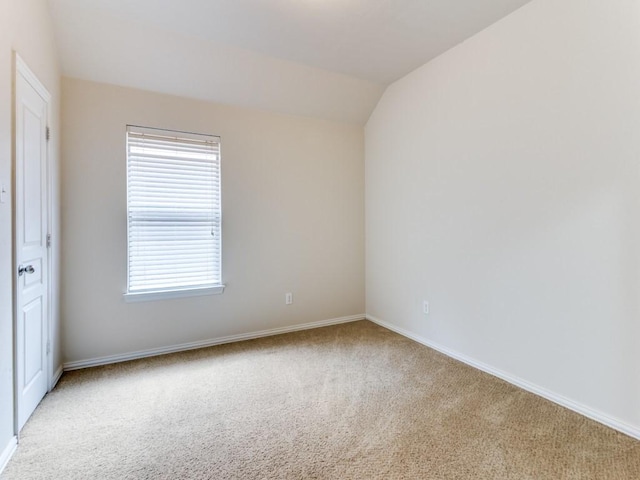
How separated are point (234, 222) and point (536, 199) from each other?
8.84ft

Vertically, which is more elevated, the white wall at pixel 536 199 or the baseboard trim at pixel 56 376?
the white wall at pixel 536 199

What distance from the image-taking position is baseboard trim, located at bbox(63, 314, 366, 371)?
2.82 meters

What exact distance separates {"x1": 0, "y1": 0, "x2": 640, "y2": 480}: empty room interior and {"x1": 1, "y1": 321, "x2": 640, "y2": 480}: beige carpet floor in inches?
0.6

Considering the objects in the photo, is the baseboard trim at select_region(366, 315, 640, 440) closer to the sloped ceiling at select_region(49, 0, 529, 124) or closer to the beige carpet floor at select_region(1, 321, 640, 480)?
the beige carpet floor at select_region(1, 321, 640, 480)

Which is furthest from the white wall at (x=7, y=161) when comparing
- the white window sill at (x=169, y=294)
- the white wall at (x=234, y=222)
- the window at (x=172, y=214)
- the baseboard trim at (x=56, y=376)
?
the white window sill at (x=169, y=294)

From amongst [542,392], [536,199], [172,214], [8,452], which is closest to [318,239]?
[172,214]

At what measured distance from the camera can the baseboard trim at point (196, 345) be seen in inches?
111

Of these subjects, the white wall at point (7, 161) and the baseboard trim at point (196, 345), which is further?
the baseboard trim at point (196, 345)

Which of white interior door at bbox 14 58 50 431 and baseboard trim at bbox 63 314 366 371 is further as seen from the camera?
baseboard trim at bbox 63 314 366 371

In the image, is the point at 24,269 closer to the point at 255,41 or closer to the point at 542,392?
the point at 255,41

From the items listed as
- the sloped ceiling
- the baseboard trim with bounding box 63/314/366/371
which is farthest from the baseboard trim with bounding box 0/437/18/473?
the sloped ceiling

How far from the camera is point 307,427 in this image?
1940 mm

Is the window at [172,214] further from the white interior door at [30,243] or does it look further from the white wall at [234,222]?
the white interior door at [30,243]

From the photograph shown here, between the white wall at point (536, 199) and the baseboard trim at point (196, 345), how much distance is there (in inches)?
39.3
